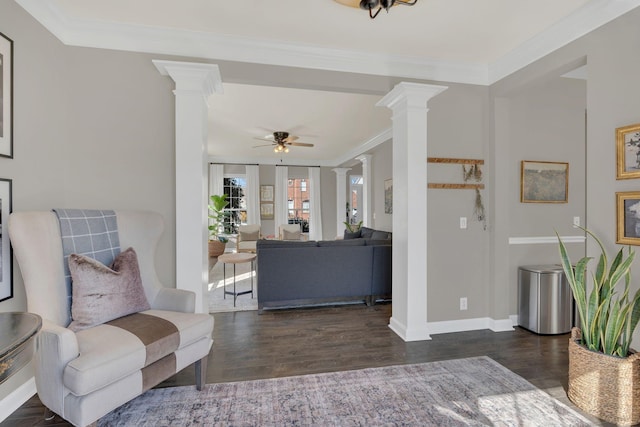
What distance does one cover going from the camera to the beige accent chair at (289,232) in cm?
766

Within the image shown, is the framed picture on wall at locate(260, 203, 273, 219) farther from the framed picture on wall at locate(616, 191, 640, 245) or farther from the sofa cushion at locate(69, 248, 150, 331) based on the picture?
the framed picture on wall at locate(616, 191, 640, 245)

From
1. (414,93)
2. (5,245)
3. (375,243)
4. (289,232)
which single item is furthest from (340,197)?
(5,245)

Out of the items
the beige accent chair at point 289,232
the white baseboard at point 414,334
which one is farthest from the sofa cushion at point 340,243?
the beige accent chair at point 289,232

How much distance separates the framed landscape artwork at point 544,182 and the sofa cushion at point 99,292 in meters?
3.61

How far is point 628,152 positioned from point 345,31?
2107 millimetres

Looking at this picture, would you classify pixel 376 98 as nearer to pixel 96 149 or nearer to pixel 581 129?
pixel 581 129

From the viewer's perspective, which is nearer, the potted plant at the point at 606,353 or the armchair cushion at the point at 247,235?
the potted plant at the point at 606,353

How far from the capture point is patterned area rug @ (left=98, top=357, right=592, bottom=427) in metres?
1.74

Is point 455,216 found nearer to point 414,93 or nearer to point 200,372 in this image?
point 414,93

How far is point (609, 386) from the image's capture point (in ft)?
5.68

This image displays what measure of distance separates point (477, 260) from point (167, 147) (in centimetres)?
309

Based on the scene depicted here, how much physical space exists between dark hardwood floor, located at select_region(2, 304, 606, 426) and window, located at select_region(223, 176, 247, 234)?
194 inches

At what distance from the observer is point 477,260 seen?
310 centimetres

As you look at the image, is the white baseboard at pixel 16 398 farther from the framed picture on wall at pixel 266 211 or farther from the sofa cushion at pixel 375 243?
the framed picture on wall at pixel 266 211
